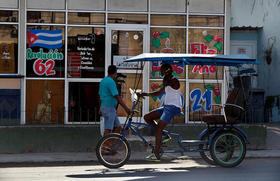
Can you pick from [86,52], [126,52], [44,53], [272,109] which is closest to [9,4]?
[44,53]

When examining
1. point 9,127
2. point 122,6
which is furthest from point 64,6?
point 9,127

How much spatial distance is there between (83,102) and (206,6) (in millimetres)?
4491

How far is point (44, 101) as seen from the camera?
1319 centimetres

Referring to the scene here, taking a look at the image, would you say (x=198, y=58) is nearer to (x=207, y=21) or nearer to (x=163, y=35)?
(x=163, y=35)

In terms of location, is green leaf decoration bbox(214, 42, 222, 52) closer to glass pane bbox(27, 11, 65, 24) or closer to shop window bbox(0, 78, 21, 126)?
glass pane bbox(27, 11, 65, 24)

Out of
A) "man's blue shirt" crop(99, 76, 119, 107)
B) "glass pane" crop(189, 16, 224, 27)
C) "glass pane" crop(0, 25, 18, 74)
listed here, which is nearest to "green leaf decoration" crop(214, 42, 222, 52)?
"glass pane" crop(189, 16, 224, 27)

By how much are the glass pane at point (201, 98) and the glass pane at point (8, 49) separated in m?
4.97

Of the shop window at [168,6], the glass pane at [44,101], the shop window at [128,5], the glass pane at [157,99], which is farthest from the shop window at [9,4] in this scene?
the glass pane at [157,99]

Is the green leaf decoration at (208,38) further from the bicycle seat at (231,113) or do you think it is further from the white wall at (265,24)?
the white wall at (265,24)

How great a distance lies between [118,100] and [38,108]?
4504 mm

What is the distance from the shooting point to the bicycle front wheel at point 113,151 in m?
8.89

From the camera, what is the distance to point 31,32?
43.5ft

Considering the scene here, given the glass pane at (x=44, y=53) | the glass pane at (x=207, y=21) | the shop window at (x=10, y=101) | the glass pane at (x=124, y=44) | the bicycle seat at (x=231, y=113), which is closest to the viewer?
the bicycle seat at (x=231, y=113)

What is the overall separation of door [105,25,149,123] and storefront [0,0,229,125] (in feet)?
0.09
